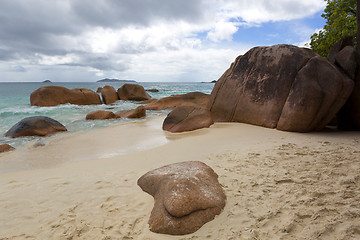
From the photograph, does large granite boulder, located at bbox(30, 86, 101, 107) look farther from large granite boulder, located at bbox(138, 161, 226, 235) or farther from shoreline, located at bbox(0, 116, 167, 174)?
large granite boulder, located at bbox(138, 161, 226, 235)

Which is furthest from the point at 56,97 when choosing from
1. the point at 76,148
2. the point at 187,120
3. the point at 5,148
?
the point at 187,120

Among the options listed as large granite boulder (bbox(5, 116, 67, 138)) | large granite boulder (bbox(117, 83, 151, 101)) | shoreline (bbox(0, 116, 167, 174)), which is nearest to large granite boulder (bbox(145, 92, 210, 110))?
shoreline (bbox(0, 116, 167, 174))

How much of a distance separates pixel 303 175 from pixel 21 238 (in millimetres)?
3633

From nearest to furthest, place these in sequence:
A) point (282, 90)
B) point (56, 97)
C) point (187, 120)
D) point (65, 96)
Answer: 1. point (282, 90)
2. point (187, 120)
3. point (56, 97)
4. point (65, 96)

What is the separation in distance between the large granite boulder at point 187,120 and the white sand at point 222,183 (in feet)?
5.73

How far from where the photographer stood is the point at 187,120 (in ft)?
25.3

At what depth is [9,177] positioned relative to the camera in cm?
414

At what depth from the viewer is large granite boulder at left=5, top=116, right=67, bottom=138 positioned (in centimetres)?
776

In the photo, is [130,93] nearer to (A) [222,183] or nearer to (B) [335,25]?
(B) [335,25]

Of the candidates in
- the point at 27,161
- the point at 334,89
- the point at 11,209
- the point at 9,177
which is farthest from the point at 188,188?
the point at 334,89

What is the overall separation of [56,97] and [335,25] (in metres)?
19.3

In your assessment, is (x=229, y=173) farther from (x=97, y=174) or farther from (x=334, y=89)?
(x=334, y=89)

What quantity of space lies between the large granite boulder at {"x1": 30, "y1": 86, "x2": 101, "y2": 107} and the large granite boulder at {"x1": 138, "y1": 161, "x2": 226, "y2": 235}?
57.5 ft

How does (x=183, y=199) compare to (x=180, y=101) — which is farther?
(x=180, y=101)
